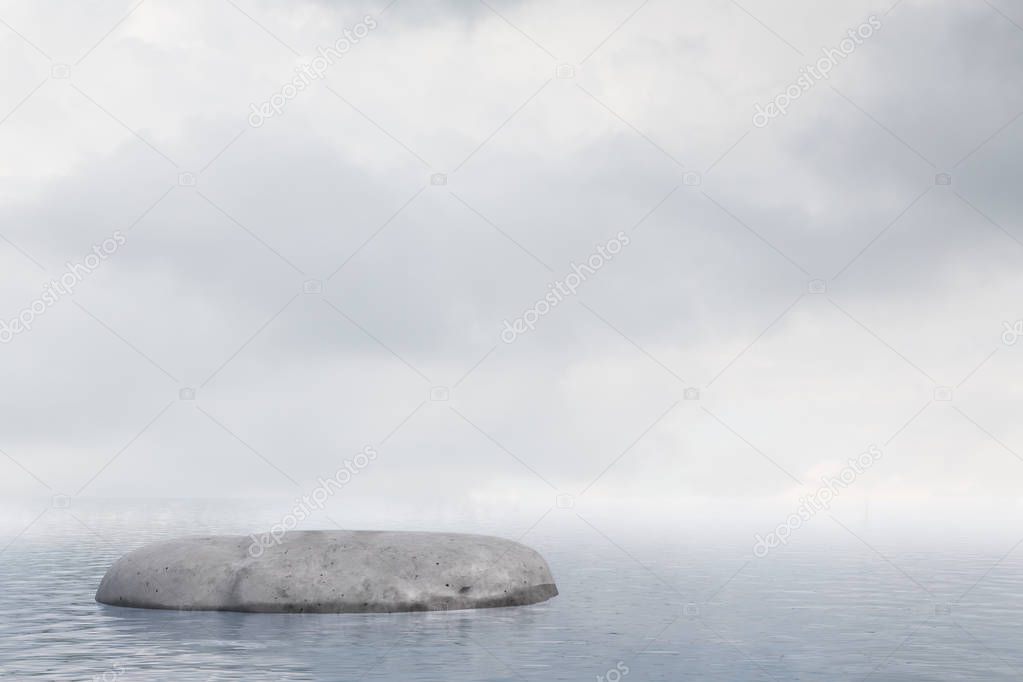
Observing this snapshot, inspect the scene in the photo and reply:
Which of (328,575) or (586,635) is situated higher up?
(328,575)

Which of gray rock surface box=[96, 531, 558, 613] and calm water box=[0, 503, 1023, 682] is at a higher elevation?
gray rock surface box=[96, 531, 558, 613]

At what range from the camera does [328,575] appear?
21.2m

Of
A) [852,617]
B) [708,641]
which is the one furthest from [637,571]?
[708,641]

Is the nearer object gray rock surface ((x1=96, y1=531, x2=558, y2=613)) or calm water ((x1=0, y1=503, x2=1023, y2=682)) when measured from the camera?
calm water ((x1=0, y1=503, x2=1023, y2=682))

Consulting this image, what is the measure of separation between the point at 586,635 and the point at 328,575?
5660 millimetres

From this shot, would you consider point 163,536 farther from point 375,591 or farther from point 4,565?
point 375,591

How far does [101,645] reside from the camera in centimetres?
1652

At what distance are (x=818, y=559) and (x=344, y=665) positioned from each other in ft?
95.2

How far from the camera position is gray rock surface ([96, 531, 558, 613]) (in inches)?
824

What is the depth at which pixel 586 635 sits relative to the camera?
58.5ft

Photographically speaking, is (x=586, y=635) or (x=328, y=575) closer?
(x=586, y=635)

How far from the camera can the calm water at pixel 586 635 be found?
14.5 m

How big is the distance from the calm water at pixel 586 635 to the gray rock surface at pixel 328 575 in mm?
595

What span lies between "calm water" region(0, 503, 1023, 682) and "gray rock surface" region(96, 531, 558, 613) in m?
0.59
